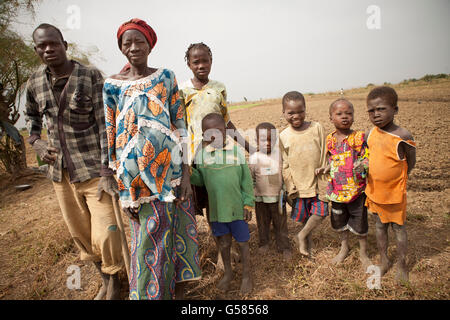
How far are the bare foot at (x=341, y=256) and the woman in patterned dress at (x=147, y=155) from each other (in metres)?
1.71

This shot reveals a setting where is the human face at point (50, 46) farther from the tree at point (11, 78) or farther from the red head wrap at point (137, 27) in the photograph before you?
the tree at point (11, 78)

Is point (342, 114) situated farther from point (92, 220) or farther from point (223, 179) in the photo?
point (92, 220)

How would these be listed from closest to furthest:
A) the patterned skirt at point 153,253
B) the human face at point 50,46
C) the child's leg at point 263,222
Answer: the patterned skirt at point 153,253, the human face at point 50,46, the child's leg at point 263,222

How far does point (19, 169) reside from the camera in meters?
6.75

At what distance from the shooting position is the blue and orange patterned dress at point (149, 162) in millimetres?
1713

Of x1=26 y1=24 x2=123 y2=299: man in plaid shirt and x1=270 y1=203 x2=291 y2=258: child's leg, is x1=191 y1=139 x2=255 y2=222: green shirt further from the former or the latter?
x1=26 y1=24 x2=123 y2=299: man in plaid shirt

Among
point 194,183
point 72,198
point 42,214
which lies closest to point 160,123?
point 194,183

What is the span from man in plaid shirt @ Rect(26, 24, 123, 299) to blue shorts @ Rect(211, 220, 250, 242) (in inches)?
36.6

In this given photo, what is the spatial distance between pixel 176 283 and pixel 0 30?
25.5 feet

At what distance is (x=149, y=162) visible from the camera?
172cm

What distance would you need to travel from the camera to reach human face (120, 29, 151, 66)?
1.71 metres

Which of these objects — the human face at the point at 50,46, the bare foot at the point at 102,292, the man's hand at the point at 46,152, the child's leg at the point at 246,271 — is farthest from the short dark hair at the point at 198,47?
the bare foot at the point at 102,292

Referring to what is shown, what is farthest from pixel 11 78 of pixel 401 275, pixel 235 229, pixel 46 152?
pixel 401 275

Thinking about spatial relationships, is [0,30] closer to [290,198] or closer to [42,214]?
[42,214]
